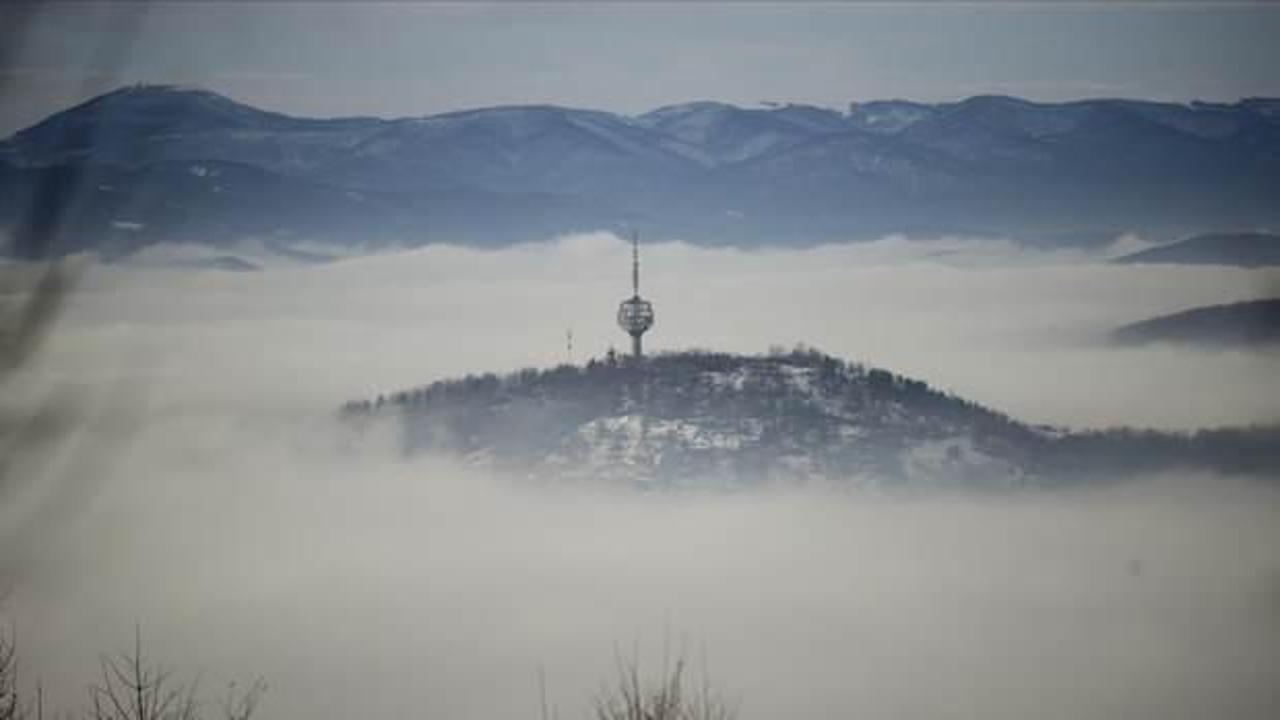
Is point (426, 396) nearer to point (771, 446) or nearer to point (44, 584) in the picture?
point (771, 446)

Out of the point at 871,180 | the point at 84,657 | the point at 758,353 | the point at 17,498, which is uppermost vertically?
the point at 871,180

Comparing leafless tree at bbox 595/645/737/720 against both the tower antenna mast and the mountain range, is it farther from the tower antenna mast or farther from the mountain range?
the mountain range

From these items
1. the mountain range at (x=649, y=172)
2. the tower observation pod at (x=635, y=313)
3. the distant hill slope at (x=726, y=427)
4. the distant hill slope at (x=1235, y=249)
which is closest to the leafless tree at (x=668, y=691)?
the distant hill slope at (x=726, y=427)

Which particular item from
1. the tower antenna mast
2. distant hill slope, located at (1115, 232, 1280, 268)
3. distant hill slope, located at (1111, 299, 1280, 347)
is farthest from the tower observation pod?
distant hill slope, located at (1115, 232, 1280, 268)

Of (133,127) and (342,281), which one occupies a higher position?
(133,127)

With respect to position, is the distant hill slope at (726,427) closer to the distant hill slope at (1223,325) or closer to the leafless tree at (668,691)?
the distant hill slope at (1223,325)

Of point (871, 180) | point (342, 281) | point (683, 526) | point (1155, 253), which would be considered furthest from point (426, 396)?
point (1155, 253)
